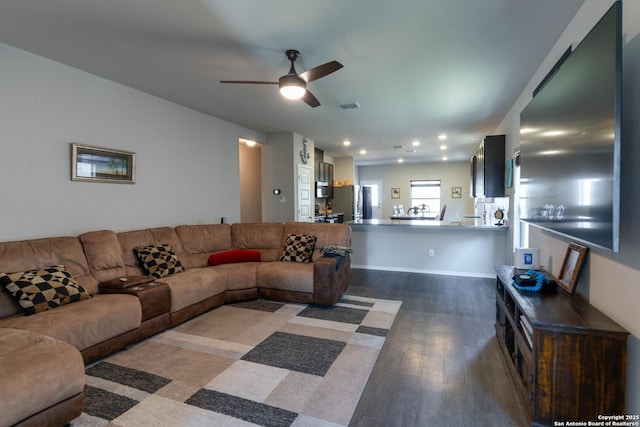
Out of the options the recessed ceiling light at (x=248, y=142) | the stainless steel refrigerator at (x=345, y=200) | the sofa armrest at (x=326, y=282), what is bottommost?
the sofa armrest at (x=326, y=282)

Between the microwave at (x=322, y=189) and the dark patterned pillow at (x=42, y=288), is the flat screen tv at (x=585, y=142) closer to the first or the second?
the dark patterned pillow at (x=42, y=288)

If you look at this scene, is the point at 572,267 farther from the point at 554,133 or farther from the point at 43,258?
the point at 43,258

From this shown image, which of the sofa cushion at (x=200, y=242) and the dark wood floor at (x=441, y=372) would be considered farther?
the sofa cushion at (x=200, y=242)

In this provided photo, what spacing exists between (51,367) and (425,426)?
2.13 m

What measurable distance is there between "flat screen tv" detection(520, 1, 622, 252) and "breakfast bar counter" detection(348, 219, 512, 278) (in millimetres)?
2944

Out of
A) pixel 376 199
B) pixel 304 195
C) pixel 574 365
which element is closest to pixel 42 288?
pixel 574 365

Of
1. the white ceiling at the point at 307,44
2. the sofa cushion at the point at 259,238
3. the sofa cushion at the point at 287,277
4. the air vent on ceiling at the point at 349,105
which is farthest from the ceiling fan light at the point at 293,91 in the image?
the sofa cushion at the point at 259,238

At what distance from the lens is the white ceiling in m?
2.28

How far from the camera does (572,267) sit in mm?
2156

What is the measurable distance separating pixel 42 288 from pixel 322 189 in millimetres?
6554

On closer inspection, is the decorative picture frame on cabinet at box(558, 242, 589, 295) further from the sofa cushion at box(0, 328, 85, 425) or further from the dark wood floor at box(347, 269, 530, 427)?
the sofa cushion at box(0, 328, 85, 425)

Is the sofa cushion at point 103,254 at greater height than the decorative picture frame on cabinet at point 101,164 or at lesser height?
lesser

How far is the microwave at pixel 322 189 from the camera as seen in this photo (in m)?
8.12

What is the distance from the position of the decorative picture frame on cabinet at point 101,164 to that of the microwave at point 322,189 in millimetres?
4742
